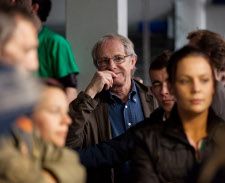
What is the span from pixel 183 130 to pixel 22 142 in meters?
0.77

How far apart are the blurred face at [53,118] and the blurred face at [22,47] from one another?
0.33 feet

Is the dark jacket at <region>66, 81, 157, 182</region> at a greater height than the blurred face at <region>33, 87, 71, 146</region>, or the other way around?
the blurred face at <region>33, 87, 71, 146</region>

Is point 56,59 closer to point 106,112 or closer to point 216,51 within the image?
point 106,112

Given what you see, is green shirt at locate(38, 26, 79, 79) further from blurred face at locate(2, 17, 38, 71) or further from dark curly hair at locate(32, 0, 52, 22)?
blurred face at locate(2, 17, 38, 71)

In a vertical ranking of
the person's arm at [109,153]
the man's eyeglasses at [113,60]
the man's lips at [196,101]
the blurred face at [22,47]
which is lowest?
the person's arm at [109,153]

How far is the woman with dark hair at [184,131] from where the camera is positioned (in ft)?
8.04

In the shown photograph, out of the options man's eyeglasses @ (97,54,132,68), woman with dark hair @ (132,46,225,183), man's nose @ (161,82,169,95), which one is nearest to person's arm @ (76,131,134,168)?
man's nose @ (161,82,169,95)

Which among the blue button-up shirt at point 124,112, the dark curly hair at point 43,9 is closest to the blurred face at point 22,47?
the blue button-up shirt at point 124,112

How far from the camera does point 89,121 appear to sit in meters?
3.37

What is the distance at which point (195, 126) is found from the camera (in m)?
2.52

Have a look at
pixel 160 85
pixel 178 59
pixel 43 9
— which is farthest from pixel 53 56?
pixel 178 59

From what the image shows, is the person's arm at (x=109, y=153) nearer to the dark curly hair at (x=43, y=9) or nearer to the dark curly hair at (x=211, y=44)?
the dark curly hair at (x=211, y=44)

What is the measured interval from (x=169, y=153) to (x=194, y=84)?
263 millimetres

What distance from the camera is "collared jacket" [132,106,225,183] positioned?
246cm
